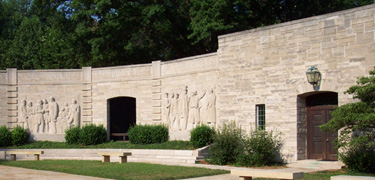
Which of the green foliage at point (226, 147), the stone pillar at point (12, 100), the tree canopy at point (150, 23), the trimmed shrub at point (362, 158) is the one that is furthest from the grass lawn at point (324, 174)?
the stone pillar at point (12, 100)

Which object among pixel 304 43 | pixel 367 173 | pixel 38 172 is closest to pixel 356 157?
pixel 367 173

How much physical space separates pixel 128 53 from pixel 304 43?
18.0 m

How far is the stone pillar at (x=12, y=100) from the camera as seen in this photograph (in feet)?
91.9

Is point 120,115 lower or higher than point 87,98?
lower

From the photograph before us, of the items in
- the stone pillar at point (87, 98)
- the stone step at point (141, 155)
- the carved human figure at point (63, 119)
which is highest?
the stone pillar at point (87, 98)

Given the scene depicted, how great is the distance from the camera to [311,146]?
746 inches

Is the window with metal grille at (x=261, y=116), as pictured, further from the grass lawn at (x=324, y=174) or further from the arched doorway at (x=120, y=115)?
the arched doorway at (x=120, y=115)

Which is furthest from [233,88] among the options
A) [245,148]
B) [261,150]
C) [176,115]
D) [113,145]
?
[113,145]

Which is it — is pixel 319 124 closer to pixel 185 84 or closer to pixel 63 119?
pixel 185 84

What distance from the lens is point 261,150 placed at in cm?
1900

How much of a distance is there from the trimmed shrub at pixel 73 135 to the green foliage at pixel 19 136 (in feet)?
8.15

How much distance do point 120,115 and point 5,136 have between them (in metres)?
6.60

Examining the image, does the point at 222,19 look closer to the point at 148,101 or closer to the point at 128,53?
the point at 148,101

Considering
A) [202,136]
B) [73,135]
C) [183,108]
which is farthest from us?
[73,135]
